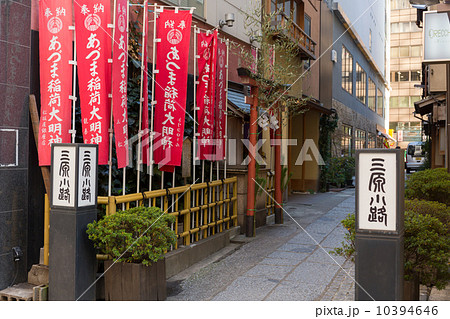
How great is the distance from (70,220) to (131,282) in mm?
1083

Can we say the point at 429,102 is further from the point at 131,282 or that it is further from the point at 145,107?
the point at 131,282

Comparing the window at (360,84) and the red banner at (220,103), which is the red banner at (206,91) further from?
the window at (360,84)

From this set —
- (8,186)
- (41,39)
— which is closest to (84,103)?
(41,39)

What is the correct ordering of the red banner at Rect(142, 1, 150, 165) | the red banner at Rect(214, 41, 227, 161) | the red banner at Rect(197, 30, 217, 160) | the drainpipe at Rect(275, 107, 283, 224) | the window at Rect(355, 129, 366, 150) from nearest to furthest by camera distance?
1. the red banner at Rect(142, 1, 150, 165)
2. the red banner at Rect(197, 30, 217, 160)
3. the red banner at Rect(214, 41, 227, 161)
4. the drainpipe at Rect(275, 107, 283, 224)
5. the window at Rect(355, 129, 366, 150)

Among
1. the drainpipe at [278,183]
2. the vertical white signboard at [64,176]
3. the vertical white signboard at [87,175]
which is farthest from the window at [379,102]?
the vertical white signboard at [64,176]

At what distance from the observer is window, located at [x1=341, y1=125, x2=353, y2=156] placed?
2698 cm

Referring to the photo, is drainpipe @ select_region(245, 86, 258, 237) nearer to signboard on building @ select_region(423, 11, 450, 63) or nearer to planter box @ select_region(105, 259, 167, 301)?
signboard on building @ select_region(423, 11, 450, 63)

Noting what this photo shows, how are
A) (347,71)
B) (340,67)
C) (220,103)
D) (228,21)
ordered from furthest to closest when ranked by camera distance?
(347,71), (340,67), (228,21), (220,103)

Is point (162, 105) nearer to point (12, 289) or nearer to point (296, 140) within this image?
point (12, 289)

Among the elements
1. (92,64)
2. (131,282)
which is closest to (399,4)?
(92,64)

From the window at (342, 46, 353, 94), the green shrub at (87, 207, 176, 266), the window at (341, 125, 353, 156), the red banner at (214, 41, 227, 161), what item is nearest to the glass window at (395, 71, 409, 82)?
the window at (342, 46, 353, 94)

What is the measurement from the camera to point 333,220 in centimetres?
1298

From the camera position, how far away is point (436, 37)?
338 inches

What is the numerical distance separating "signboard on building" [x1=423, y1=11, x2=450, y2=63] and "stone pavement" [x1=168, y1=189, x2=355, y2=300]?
14.0ft
